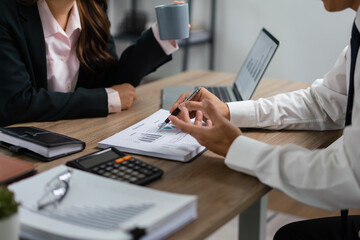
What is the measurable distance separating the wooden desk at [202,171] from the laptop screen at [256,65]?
8 cm

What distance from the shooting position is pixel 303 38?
3.09 metres

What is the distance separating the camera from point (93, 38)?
5.38ft

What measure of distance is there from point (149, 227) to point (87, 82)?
1099 millimetres

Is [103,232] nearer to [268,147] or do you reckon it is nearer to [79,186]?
[79,186]

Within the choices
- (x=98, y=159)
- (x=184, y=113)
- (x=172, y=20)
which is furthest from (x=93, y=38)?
(x=98, y=159)

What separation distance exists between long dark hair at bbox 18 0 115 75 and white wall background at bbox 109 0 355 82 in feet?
5.75

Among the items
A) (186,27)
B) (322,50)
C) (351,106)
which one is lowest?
(322,50)

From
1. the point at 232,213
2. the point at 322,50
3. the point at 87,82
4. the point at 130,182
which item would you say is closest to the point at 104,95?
the point at 87,82

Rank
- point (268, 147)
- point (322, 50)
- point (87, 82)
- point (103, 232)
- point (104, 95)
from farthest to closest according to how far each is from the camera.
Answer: point (322, 50), point (87, 82), point (104, 95), point (268, 147), point (103, 232)

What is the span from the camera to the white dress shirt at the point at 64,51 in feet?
4.87

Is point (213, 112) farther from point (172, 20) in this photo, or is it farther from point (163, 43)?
point (163, 43)

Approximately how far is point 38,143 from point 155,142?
0.28 metres

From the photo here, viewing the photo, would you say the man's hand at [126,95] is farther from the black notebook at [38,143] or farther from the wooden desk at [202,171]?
the black notebook at [38,143]

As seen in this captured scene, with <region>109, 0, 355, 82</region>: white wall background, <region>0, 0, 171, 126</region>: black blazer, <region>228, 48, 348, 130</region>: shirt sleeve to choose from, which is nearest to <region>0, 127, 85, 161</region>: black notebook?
<region>0, 0, 171, 126</region>: black blazer
